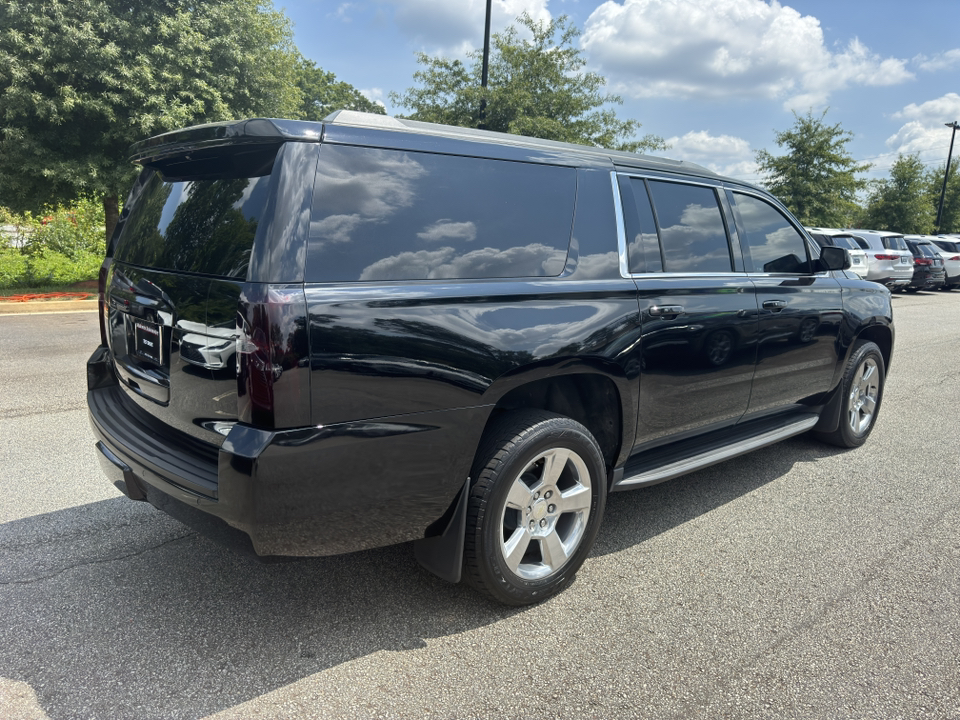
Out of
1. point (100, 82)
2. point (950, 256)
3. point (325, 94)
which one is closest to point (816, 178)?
point (950, 256)

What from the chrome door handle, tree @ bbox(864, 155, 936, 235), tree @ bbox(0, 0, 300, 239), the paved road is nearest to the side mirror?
the paved road

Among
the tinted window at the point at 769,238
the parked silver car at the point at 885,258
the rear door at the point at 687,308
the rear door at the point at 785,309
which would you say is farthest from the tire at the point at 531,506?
the parked silver car at the point at 885,258

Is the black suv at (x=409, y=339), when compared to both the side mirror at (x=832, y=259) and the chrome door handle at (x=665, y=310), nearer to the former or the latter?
the chrome door handle at (x=665, y=310)

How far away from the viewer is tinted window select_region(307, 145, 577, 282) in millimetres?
2420

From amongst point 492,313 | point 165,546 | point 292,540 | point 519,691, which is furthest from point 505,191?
point 165,546

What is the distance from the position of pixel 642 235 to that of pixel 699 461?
3.91 feet

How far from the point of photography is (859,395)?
17.3 feet

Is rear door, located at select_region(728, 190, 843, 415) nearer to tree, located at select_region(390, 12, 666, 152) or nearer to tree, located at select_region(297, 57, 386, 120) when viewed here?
tree, located at select_region(390, 12, 666, 152)

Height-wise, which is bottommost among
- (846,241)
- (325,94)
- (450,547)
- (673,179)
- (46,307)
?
(46,307)

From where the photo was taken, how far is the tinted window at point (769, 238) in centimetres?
420

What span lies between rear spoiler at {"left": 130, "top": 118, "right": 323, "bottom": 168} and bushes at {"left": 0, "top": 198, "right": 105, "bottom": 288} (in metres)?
15.0

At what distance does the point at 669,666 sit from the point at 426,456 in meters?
1.18

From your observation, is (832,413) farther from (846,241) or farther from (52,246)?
(52,246)

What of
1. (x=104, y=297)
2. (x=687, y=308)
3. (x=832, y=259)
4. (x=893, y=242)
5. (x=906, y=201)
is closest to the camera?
(x=104, y=297)
